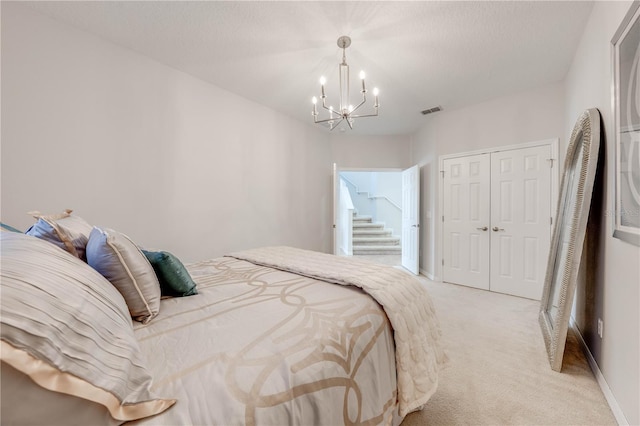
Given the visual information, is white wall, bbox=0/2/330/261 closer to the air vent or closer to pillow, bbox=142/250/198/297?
pillow, bbox=142/250/198/297

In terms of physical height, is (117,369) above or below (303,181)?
below

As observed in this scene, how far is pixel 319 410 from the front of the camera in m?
0.84

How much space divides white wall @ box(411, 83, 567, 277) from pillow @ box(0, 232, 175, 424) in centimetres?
435

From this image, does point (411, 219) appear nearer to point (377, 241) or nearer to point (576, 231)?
point (377, 241)

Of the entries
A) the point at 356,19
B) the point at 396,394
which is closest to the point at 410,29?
the point at 356,19

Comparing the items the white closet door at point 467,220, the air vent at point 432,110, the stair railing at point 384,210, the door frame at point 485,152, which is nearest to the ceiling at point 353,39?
the air vent at point 432,110

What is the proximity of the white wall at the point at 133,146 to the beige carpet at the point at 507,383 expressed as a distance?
263cm

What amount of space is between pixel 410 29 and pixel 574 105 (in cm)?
192

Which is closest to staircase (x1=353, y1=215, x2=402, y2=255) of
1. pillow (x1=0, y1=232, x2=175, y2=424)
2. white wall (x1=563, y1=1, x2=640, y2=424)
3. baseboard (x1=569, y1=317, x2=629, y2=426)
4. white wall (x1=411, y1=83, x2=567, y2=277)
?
white wall (x1=411, y1=83, x2=567, y2=277)

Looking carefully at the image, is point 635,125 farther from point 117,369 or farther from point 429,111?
point 429,111

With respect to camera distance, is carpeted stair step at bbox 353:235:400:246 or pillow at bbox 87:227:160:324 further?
carpeted stair step at bbox 353:235:400:246

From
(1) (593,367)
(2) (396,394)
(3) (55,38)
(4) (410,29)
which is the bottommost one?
(1) (593,367)

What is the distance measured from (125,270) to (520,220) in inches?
165

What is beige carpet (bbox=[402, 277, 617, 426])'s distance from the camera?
150 centimetres
